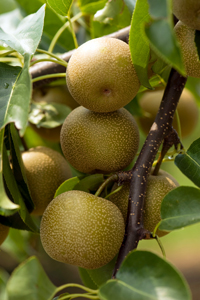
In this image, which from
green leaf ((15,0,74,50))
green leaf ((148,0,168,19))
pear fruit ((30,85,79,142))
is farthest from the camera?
green leaf ((15,0,74,50))

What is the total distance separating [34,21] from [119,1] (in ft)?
1.12

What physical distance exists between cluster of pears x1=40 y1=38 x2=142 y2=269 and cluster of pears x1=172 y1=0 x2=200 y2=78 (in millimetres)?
101

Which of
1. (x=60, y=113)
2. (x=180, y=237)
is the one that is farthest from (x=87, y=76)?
(x=180, y=237)

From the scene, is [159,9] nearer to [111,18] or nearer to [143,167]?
[143,167]

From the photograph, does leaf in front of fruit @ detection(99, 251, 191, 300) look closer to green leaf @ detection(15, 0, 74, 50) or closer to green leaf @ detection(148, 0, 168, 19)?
green leaf @ detection(148, 0, 168, 19)

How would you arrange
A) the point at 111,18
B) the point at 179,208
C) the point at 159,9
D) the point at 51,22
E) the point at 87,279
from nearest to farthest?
the point at 159,9 < the point at 179,208 < the point at 87,279 < the point at 111,18 < the point at 51,22

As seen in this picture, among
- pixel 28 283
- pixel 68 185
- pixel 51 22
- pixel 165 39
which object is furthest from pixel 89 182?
pixel 51 22

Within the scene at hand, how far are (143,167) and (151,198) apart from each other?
0.07 metres

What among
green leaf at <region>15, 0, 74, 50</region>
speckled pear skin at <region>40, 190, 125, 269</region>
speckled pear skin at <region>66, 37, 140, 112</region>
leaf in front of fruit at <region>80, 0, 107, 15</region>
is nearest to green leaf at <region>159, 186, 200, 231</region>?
speckled pear skin at <region>40, 190, 125, 269</region>

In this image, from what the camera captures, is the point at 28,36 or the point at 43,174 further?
the point at 43,174

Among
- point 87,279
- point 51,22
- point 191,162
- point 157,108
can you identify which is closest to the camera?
point 191,162

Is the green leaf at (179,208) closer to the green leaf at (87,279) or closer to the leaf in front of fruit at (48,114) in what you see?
the green leaf at (87,279)

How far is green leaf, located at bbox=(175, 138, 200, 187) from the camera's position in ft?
2.17

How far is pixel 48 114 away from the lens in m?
1.00
